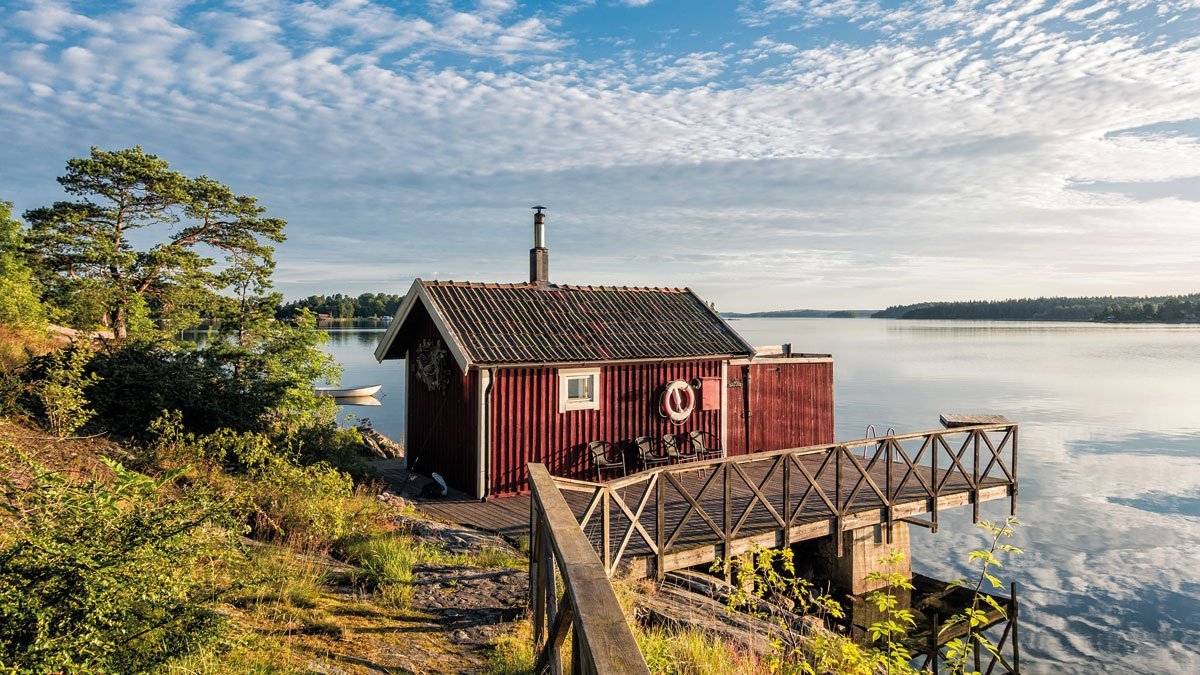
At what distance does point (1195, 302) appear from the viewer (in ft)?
457

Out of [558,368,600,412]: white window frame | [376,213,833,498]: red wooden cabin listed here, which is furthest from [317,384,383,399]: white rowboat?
[558,368,600,412]: white window frame

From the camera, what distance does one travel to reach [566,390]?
13.4m

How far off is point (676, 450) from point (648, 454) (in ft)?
2.58

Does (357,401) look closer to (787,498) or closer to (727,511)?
(787,498)

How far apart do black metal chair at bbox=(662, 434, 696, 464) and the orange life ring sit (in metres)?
0.38

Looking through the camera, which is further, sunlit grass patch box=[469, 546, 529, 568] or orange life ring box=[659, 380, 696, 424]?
orange life ring box=[659, 380, 696, 424]

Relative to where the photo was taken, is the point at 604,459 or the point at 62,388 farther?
the point at 604,459

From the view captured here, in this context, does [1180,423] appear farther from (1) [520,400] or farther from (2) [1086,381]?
(1) [520,400]

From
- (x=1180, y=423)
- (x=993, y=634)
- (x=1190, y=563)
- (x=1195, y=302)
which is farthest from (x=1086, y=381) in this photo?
(x=1195, y=302)

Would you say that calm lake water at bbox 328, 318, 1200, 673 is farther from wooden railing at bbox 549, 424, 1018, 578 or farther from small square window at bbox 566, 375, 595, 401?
small square window at bbox 566, 375, 595, 401

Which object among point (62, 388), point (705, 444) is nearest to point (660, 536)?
point (705, 444)

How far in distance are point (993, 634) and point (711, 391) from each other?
24.4 ft

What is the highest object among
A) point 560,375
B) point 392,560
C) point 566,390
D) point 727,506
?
point 560,375

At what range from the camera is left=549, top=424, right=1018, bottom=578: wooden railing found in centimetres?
941
